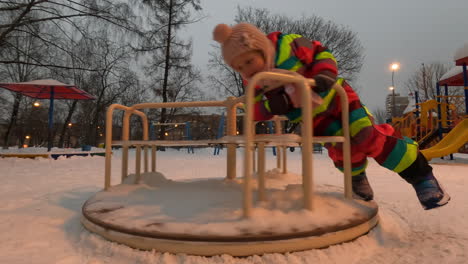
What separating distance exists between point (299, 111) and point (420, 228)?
107 centimetres

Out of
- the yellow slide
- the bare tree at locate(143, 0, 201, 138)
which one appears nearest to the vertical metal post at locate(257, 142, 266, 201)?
the yellow slide

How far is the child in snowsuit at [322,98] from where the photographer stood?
1.62m

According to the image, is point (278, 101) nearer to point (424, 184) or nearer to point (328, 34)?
point (424, 184)

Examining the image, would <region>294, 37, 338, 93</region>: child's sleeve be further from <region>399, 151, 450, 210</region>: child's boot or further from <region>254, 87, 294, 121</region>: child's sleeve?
<region>399, 151, 450, 210</region>: child's boot

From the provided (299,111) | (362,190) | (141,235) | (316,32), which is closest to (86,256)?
(141,235)

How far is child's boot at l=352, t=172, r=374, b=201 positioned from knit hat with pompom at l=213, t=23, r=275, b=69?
1.11 metres

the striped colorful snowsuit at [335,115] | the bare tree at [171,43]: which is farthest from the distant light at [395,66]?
the striped colorful snowsuit at [335,115]

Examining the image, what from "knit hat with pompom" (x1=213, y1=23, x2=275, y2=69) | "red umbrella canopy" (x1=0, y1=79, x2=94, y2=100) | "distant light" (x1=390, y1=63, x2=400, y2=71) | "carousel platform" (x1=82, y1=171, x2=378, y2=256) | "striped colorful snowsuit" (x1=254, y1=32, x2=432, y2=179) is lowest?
"carousel platform" (x1=82, y1=171, x2=378, y2=256)

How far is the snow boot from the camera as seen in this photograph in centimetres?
168

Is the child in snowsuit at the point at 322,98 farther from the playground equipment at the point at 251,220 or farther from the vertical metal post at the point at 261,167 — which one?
the vertical metal post at the point at 261,167

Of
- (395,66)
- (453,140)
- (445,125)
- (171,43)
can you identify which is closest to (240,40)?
(453,140)

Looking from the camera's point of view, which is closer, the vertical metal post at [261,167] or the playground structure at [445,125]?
the vertical metal post at [261,167]

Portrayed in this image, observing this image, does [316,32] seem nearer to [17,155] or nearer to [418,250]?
[17,155]

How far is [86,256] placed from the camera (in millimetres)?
1385
